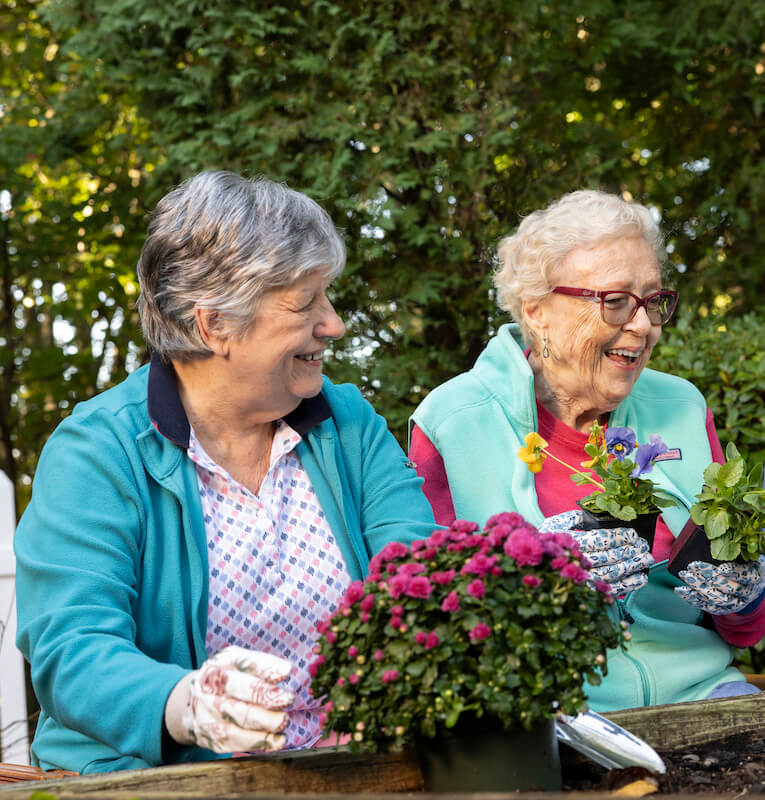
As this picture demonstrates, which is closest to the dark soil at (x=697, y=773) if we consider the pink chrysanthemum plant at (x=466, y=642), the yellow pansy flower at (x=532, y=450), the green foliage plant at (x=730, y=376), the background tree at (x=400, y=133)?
the pink chrysanthemum plant at (x=466, y=642)

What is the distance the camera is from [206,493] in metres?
2.04

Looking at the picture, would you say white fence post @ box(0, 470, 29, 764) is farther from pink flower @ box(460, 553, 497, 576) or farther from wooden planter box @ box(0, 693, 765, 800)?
pink flower @ box(460, 553, 497, 576)

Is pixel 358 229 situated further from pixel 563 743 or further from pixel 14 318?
pixel 563 743

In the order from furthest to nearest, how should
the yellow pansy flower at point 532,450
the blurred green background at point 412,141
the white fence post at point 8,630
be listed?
the blurred green background at point 412,141
the white fence post at point 8,630
the yellow pansy flower at point 532,450

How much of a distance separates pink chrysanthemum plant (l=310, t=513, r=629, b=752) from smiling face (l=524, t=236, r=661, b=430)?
1239mm

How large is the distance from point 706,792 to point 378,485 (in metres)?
0.94

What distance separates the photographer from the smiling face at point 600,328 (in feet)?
8.63

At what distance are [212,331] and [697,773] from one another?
1.21 meters

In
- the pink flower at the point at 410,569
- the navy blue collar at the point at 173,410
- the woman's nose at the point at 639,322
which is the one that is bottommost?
the pink flower at the point at 410,569

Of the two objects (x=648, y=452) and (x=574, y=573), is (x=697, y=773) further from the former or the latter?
(x=648, y=452)

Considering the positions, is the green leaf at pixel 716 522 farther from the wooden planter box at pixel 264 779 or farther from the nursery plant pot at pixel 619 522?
the wooden planter box at pixel 264 779

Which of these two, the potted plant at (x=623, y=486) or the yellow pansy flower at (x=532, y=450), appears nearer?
the potted plant at (x=623, y=486)

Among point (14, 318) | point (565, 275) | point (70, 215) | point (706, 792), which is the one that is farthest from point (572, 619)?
point (14, 318)

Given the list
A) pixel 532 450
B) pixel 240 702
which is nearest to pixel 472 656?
pixel 240 702
